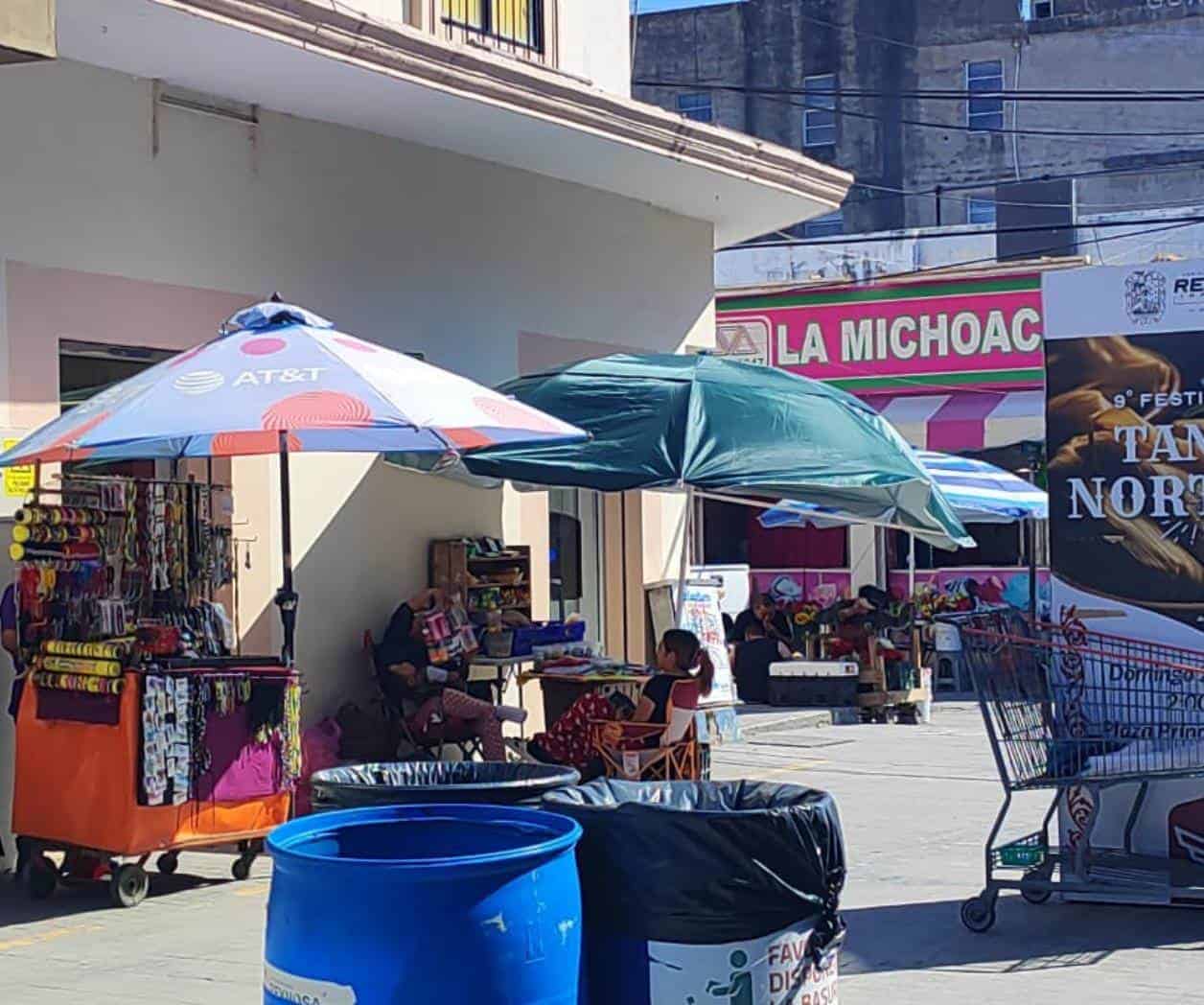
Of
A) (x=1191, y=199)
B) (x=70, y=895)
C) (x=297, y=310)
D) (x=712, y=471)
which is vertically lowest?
→ (x=70, y=895)

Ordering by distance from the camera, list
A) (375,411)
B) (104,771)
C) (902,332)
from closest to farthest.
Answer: (375,411) → (104,771) → (902,332)

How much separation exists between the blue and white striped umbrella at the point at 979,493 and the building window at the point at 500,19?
18.7ft

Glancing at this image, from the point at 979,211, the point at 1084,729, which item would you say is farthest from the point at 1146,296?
the point at 979,211

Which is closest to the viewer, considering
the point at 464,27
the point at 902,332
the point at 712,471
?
the point at 712,471

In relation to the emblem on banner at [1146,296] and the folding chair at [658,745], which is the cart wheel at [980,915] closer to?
the folding chair at [658,745]

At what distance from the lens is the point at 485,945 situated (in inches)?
169

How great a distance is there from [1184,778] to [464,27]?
24.9 feet

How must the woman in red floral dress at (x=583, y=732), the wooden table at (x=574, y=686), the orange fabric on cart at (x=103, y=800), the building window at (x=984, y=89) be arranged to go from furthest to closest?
the building window at (x=984, y=89)
the wooden table at (x=574, y=686)
the woman in red floral dress at (x=583, y=732)
the orange fabric on cart at (x=103, y=800)

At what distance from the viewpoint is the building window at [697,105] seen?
43500 millimetres

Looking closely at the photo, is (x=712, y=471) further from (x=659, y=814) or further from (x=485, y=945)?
(x=485, y=945)

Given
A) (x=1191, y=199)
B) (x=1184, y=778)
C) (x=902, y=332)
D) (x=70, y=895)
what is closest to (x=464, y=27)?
(x=70, y=895)

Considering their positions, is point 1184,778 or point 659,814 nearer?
point 659,814

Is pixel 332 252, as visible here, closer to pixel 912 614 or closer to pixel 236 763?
pixel 236 763

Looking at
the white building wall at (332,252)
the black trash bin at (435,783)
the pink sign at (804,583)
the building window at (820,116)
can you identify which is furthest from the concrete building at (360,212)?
the building window at (820,116)
